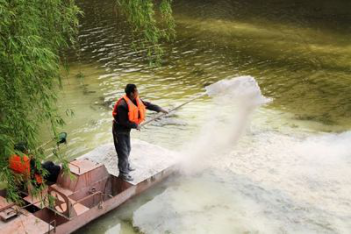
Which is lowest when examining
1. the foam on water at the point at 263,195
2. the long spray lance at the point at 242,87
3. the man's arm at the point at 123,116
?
the foam on water at the point at 263,195

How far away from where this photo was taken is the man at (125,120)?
895cm

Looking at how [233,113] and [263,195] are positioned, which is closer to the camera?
[263,195]

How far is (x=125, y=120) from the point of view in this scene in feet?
29.6

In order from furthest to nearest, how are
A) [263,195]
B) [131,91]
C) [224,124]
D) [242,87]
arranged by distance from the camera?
[224,124]
[242,87]
[263,195]
[131,91]

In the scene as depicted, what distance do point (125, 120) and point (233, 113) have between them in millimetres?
5856

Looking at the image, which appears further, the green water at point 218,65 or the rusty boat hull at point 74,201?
the green water at point 218,65

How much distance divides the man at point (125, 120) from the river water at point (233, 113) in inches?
39.0

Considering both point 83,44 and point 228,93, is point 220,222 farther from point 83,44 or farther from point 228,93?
point 83,44

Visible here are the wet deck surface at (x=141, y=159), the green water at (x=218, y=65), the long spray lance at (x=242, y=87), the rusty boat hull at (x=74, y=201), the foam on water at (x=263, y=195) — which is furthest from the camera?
the green water at (x=218, y=65)

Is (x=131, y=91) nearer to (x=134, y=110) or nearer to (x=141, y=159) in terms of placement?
(x=134, y=110)

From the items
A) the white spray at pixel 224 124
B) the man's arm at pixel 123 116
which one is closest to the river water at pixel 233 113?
the white spray at pixel 224 124

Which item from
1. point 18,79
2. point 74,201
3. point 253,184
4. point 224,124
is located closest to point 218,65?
point 224,124

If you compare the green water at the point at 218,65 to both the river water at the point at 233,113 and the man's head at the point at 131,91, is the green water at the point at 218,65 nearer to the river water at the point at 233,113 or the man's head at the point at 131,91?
the river water at the point at 233,113

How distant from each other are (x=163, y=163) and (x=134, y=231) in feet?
5.99
